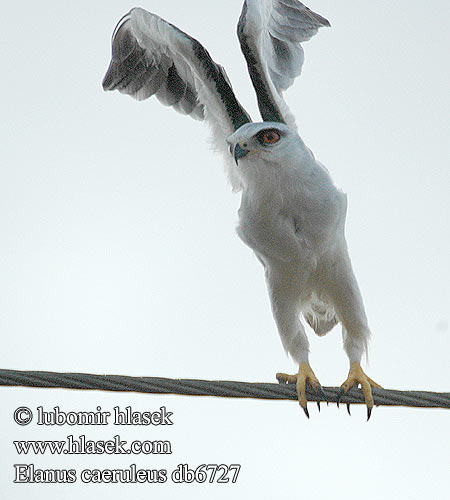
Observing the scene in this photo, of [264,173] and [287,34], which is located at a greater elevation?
[287,34]

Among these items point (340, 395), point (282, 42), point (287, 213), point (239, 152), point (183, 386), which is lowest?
point (183, 386)

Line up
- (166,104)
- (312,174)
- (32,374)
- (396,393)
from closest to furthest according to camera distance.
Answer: (32,374) < (396,393) < (312,174) < (166,104)

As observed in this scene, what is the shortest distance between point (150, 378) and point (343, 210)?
6.42 feet

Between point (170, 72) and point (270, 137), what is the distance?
1.95m

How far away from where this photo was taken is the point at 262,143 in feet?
15.9

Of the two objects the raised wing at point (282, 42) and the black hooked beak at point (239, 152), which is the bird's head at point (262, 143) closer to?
the black hooked beak at point (239, 152)

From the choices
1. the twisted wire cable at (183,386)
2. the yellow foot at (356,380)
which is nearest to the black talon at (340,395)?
the yellow foot at (356,380)

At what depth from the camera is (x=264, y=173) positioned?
481 centimetres

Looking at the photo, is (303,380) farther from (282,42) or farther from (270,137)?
(282,42)

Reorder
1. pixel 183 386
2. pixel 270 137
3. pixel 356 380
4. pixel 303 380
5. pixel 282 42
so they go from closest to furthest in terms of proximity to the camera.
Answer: pixel 183 386, pixel 303 380, pixel 356 380, pixel 270 137, pixel 282 42

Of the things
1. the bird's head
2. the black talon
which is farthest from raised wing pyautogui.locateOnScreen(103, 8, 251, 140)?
the black talon

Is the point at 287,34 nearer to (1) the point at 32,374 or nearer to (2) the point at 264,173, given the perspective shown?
(2) the point at 264,173

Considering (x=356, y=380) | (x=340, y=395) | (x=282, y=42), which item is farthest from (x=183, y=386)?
(x=282, y=42)

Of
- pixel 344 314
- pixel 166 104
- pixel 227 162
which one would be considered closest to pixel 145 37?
pixel 166 104
